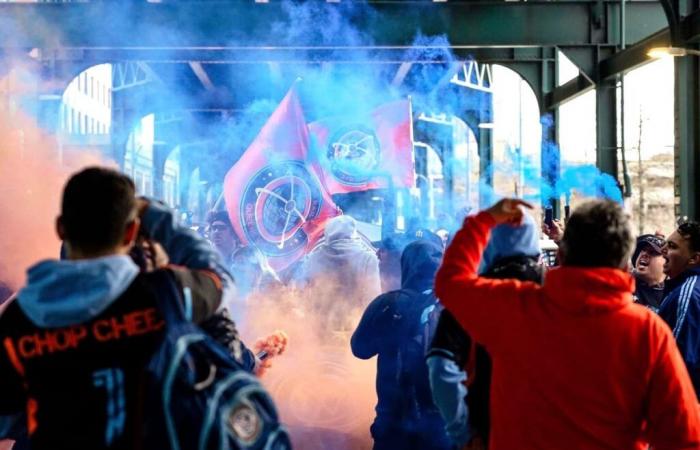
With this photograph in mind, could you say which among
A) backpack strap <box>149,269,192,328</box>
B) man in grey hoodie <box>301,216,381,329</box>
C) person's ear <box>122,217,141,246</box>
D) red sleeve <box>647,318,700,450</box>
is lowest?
man in grey hoodie <box>301,216,381,329</box>

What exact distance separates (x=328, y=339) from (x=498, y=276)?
545cm

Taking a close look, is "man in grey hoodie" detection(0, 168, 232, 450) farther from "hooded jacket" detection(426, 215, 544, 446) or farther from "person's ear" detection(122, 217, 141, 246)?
"hooded jacket" detection(426, 215, 544, 446)

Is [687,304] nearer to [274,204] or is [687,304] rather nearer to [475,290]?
[475,290]

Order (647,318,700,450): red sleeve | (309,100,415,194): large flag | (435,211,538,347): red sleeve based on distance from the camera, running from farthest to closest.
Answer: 1. (309,100,415,194): large flag
2. (435,211,538,347): red sleeve
3. (647,318,700,450): red sleeve

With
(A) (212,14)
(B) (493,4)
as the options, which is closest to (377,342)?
(A) (212,14)

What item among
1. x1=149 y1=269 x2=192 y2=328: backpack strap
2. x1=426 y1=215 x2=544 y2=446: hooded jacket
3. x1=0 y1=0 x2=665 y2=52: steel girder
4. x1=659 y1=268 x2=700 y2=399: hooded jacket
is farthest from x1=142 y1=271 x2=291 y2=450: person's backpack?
x1=0 y1=0 x2=665 y2=52: steel girder

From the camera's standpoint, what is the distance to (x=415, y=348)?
4332mm

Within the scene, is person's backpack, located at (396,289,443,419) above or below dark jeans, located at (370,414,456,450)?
above

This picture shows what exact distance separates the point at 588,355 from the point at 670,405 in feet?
0.81

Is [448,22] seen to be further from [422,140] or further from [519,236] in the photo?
[422,140]

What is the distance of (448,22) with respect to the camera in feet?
36.4

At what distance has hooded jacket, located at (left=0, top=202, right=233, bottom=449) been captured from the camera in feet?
6.72

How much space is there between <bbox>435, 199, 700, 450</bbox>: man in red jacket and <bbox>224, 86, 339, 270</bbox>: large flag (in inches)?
251

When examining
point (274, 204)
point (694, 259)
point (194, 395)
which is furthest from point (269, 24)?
point (194, 395)
